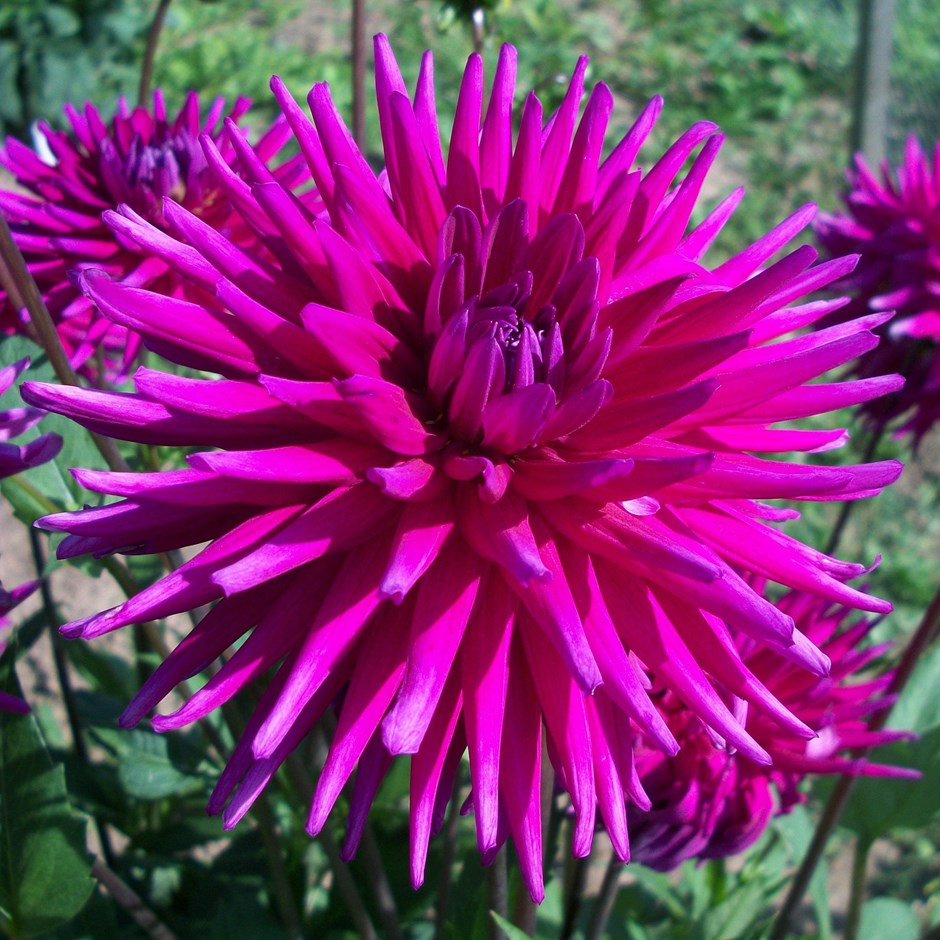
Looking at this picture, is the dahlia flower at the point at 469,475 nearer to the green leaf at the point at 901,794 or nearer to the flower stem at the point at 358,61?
the flower stem at the point at 358,61

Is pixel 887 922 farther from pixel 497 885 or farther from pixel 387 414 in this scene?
pixel 387 414

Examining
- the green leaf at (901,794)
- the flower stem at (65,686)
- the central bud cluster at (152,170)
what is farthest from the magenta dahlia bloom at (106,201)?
the green leaf at (901,794)

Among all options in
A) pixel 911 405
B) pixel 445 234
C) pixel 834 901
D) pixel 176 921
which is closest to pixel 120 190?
pixel 445 234

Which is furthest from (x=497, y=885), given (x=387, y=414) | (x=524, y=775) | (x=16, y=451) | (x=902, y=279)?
(x=902, y=279)

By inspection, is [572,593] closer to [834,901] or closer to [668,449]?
[668,449]

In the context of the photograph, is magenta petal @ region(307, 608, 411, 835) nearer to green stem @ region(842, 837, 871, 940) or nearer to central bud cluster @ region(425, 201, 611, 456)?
central bud cluster @ region(425, 201, 611, 456)

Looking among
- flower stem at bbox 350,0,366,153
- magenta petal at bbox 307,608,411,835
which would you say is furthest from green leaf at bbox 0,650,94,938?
flower stem at bbox 350,0,366,153

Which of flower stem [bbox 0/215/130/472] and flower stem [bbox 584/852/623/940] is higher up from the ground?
flower stem [bbox 0/215/130/472]
